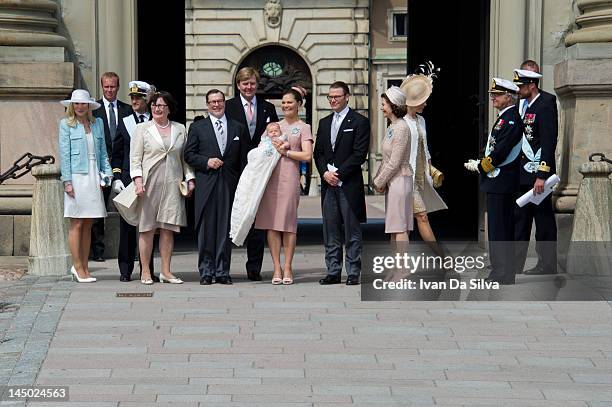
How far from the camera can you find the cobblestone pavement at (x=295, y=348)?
327 inches

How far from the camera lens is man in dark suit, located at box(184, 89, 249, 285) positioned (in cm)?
1252

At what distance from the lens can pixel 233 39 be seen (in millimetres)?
41500

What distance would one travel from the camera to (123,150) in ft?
44.1

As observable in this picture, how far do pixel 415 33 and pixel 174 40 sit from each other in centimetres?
408

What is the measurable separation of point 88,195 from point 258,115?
169cm

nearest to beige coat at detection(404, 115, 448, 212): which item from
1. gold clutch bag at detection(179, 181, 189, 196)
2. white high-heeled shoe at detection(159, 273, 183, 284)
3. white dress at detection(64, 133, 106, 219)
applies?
gold clutch bag at detection(179, 181, 189, 196)

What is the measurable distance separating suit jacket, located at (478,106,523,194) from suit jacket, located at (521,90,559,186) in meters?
0.27

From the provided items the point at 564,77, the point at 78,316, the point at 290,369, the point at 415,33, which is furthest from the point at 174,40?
the point at 290,369

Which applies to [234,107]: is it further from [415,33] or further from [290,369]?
[415,33]

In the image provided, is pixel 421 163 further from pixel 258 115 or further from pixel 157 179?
pixel 157 179

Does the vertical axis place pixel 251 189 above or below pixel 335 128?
below

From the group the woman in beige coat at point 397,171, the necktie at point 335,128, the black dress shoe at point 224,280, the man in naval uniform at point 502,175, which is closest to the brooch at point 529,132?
the man in naval uniform at point 502,175

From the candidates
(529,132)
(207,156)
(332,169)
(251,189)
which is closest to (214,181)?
(207,156)

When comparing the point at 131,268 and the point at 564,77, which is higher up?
the point at 564,77
